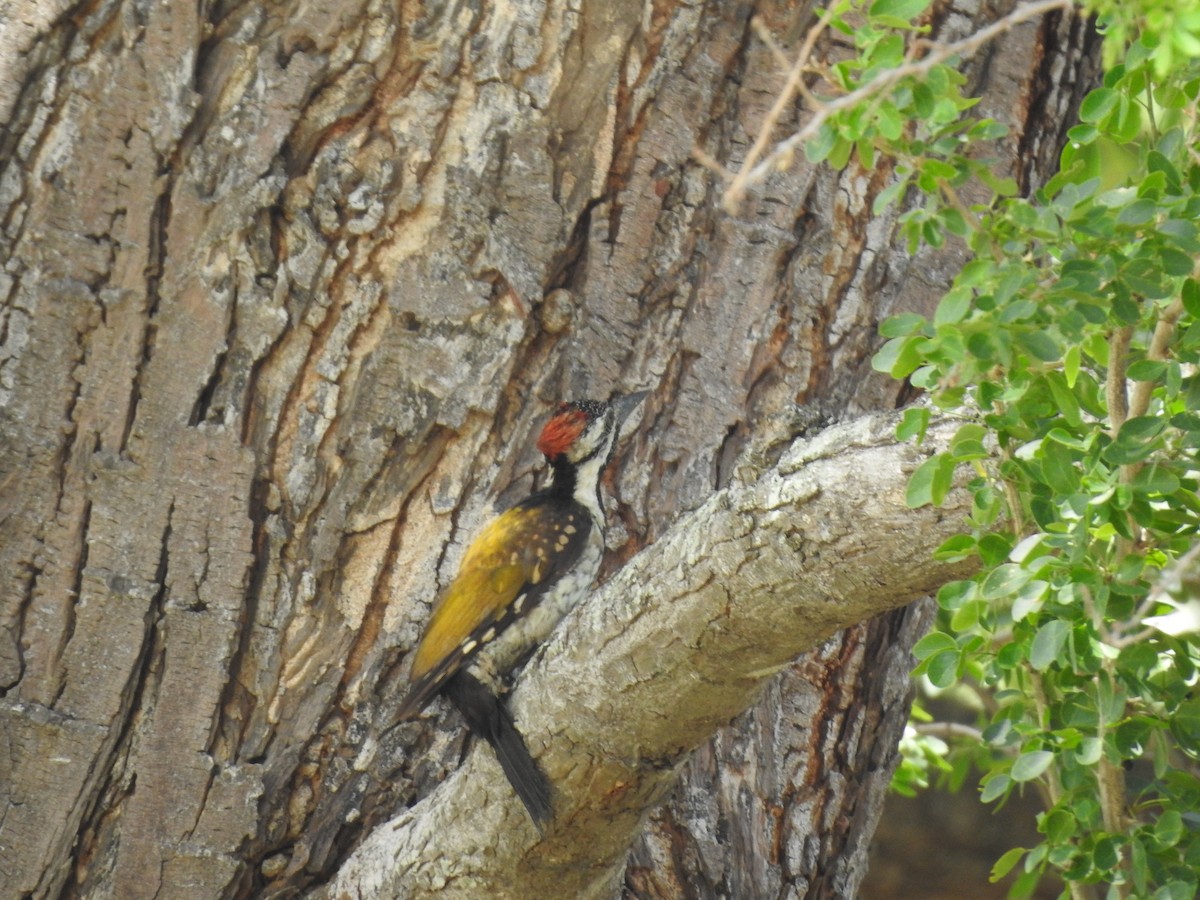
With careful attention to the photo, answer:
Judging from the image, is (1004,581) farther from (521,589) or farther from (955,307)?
(521,589)

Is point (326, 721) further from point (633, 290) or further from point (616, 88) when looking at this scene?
point (616, 88)

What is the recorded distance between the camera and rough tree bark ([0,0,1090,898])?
2986 mm

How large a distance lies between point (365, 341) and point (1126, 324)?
6.37 feet

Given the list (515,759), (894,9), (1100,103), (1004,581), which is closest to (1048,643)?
(1004,581)

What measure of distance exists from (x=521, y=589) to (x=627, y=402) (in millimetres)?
675

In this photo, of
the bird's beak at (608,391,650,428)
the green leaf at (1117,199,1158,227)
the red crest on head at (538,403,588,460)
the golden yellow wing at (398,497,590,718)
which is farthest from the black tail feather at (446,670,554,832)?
the green leaf at (1117,199,1158,227)

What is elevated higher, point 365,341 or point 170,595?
point 365,341

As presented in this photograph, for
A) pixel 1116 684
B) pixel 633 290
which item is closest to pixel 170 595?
pixel 633 290

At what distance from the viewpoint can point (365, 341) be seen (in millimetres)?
3084

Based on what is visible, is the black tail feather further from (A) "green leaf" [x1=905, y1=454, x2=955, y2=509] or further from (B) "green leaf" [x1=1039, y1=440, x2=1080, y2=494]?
(B) "green leaf" [x1=1039, y1=440, x2=1080, y2=494]

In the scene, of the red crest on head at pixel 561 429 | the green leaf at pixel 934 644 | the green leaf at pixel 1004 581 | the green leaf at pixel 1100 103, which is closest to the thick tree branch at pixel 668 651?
the green leaf at pixel 934 644

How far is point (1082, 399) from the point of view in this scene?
1630mm

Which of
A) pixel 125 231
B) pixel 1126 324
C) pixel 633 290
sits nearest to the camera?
pixel 1126 324

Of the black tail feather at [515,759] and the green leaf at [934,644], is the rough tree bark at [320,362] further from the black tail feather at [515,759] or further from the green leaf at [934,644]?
the green leaf at [934,644]
